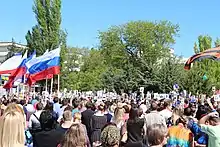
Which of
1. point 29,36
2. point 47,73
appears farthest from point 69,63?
point 47,73

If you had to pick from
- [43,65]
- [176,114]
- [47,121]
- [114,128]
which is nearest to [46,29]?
[43,65]

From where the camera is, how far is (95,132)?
1037 cm

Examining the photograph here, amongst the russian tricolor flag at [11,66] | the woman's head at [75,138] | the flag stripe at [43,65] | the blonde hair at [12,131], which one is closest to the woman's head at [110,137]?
the woman's head at [75,138]

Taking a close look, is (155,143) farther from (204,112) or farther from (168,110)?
(168,110)

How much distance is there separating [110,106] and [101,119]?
2971 mm

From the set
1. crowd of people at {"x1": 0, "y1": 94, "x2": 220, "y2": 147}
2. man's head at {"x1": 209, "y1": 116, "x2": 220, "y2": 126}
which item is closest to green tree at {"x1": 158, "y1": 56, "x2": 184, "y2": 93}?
crowd of people at {"x1": 0, "y1": 94, "x2": 220, "y2": 147}

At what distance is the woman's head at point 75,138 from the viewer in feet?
16.1

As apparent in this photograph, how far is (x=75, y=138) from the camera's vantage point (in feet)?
16.2

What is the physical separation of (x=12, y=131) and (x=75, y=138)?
0.82 metres

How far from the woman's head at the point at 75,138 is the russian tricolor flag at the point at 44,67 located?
18740 millimetres

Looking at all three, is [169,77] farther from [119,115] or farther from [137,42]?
[119,115]

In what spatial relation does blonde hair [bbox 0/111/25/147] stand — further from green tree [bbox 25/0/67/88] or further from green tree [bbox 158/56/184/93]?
green tree [bbox 158/56/184/93]

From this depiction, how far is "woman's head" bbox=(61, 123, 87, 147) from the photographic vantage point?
193 inches

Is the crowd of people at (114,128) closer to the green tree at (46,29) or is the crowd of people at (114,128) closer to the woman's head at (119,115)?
the woman's head at (119,115)
